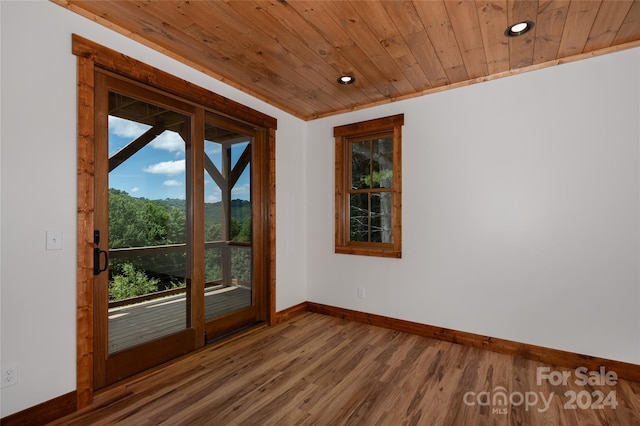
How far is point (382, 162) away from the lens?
383 centimetres

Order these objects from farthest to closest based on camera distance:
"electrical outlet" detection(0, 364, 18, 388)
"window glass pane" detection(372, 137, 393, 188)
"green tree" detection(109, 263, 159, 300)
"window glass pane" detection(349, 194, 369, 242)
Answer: "window glass pane" detection(349, 194, 369, 242) < "window glass pane" detection(372, 137, 393, 188) < "green tree" detection(109, 263, 159, 300) < "electrical outlet" detection(0, 364, 18, 388)

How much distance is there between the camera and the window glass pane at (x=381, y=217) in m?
3.77

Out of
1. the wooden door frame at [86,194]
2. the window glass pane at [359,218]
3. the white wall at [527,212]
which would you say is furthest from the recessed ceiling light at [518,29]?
the wooden door frame at [86,194]

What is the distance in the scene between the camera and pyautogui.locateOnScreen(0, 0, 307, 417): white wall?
6.01 ft

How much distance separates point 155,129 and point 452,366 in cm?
331

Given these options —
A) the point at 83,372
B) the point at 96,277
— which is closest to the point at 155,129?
the point at 96,277

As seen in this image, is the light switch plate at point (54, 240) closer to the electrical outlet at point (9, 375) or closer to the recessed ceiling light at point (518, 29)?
the electrical outlet at point (9, 375)

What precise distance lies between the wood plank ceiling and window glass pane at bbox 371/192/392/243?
129cm

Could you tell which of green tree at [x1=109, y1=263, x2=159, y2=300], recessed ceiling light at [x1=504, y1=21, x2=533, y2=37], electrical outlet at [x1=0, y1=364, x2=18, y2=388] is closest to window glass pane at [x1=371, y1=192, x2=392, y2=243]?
recessed ceiling light at [x1=504, y1=21, x2=533, y2=37]

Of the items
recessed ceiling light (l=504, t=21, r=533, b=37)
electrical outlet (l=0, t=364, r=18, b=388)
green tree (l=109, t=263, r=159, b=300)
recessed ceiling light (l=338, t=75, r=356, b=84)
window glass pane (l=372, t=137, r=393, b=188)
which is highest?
recessed ceiling light (l=338, t=75, r=356, b=84)

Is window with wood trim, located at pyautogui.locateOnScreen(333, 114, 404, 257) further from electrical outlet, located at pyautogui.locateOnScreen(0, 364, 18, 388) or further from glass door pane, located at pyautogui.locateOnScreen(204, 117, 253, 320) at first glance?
electrical outlet, located at pyautogui.locateOnScreen(0, 364, 18, 388)

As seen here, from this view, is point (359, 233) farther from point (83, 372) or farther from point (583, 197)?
point (83, 372)

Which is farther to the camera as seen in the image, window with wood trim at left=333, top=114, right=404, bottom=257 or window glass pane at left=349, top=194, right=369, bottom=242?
window glass pane at left=349, top=194, right=369, bottom=242

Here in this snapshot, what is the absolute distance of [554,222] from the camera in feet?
9.12
